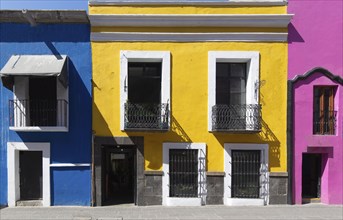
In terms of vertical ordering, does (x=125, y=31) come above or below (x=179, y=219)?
above

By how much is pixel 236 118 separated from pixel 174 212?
144 inches

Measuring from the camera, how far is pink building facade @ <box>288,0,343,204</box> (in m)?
9.58

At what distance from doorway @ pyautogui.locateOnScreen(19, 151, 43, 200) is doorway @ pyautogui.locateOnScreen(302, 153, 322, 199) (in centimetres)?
937

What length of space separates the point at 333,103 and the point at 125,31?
300 inches

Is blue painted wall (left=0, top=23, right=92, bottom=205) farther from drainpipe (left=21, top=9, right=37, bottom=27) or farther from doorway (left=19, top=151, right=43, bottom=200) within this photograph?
doorway (left=19, top=151, right=43, bottom=200)

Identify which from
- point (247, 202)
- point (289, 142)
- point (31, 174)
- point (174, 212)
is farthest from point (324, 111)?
point (31, 174)

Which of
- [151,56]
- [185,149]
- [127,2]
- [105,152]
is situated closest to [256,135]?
[185,149]

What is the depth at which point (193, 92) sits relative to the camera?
31.4 feet

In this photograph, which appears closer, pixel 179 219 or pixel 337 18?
pixel 179 219

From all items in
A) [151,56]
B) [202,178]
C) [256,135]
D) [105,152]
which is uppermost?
[151,56]

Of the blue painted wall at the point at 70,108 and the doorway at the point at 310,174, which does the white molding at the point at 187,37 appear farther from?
the doorway at the point at 310,174

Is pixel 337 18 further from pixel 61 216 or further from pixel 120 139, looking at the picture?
pixel 61 216

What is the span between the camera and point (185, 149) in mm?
9547

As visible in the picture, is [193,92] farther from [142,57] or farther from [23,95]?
[23,95]
